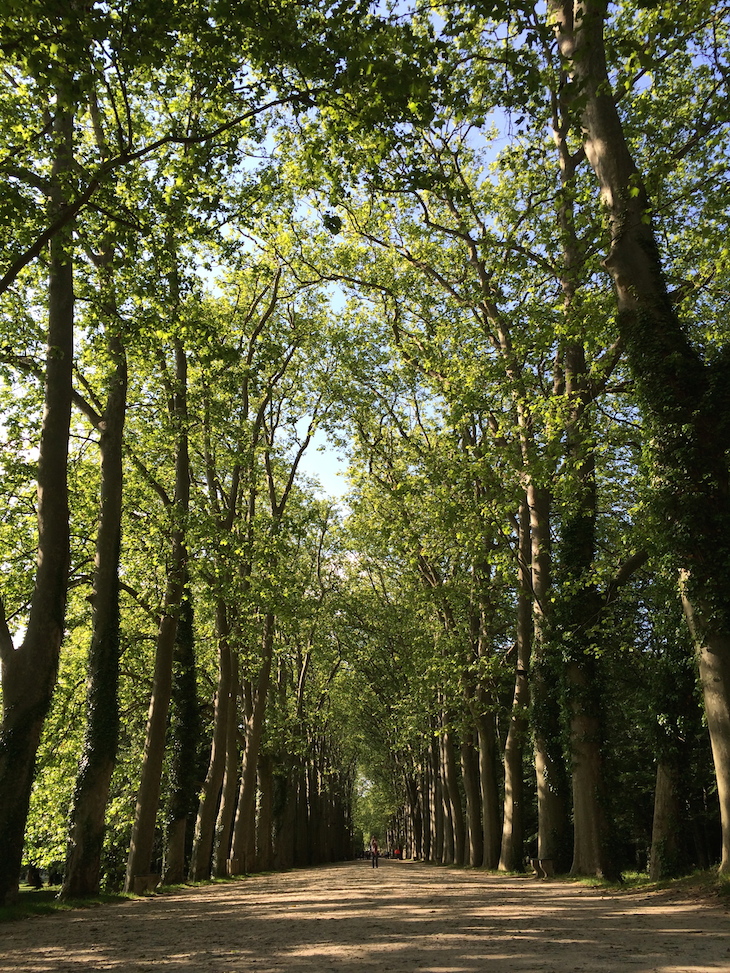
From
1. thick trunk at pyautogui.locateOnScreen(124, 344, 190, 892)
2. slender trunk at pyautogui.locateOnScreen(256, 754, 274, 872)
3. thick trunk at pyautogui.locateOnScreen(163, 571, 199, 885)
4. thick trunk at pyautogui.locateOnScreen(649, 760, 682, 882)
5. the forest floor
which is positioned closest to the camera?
the forest floor

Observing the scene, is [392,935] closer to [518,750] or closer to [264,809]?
[518,750]

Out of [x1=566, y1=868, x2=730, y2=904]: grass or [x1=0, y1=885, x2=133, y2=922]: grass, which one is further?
[x1=0, y1=885, x2=133, y2=922]: grass

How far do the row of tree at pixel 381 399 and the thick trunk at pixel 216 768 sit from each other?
0.12m

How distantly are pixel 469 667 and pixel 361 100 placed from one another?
15813 millimetres

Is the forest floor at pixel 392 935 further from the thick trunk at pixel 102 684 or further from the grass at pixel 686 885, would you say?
the thick trunk at pixel 102 684

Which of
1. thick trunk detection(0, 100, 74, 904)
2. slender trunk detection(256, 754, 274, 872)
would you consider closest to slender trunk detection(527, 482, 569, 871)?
thick trunk detection(0, 100, 74, 904)

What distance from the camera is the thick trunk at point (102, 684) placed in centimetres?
1384

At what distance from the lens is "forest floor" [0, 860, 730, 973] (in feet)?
21.7

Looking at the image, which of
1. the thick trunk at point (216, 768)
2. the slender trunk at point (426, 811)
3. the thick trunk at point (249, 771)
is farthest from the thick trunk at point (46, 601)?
the slender trunk at point (426, 811)

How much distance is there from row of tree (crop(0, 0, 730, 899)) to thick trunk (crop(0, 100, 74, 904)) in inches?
2.2

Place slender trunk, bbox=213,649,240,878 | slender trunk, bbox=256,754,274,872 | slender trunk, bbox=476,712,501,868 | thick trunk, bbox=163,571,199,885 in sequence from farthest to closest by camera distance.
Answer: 1. slender trunk, bbox=256,754,274,872
2. slender trunk, bbox=476,712,501,868
3. slender trunk, bbox=213,649,240,878
4. thick trunk, bbox=163,571,199,885

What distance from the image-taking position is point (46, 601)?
12227 mm

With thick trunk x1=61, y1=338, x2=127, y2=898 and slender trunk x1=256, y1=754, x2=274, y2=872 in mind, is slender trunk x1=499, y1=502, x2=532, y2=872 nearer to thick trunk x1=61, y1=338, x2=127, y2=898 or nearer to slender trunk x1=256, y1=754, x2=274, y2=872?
thick trunk x1=61, y1=338, x2=127, y2=898

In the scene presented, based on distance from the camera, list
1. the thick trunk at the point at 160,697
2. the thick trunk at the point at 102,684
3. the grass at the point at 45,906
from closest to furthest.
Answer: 1. the grass at the point at 45,906
2. the thick trunk at the point at 102,684
3. the thick trunk at the point at 160,697
